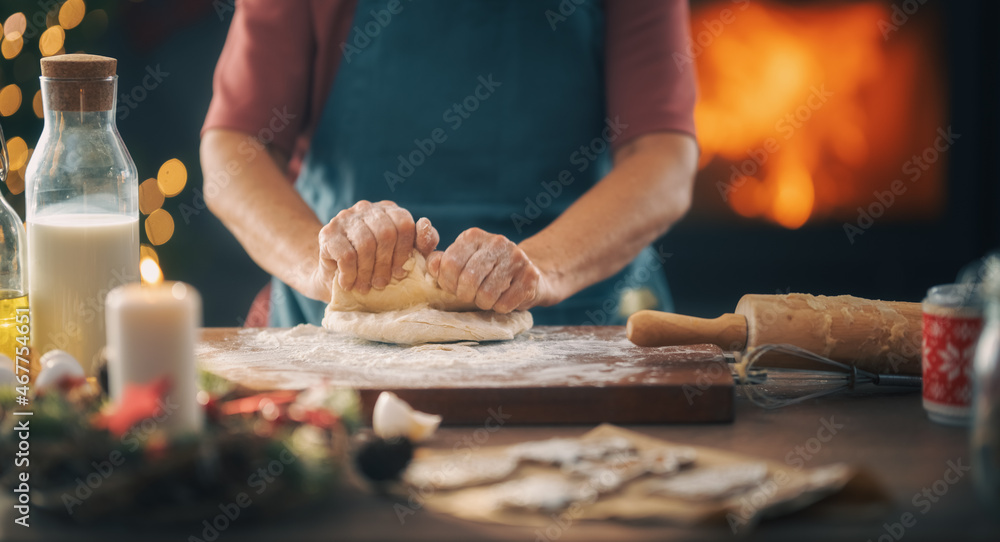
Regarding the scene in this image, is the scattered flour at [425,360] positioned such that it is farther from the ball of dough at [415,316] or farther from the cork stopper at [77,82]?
the cork stopper at [77,82]

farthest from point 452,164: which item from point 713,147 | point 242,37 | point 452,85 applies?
point 713,147

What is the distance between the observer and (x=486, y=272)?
4.65ft

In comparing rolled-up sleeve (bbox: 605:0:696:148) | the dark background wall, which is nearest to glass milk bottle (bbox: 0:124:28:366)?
rolled-up sleeve (bbox: 605:0:696:148)

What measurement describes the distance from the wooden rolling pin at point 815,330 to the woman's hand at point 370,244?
16.7 inches

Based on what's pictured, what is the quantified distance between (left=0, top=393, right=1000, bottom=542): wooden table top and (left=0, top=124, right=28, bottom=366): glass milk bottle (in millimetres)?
427

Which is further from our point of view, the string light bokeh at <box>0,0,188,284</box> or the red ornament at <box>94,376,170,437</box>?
the string light bokeh at <box>0,0,188,284</box>

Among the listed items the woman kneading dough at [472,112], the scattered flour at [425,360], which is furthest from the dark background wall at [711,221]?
the scattered flour at [425,360]

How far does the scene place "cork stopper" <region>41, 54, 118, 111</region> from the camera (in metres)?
1.11

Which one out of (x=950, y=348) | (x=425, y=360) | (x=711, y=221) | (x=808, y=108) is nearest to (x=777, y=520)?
(x=950, y=348)

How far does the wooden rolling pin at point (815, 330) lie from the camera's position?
119 cm

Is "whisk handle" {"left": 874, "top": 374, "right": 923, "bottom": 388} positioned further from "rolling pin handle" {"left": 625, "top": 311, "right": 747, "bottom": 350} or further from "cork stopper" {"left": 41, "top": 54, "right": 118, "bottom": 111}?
"cork stopper" {"left": 41, "top": 54, "right": 118, "bottom": 111}

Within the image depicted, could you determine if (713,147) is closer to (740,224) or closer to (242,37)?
(740,224)

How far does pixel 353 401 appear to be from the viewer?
0.88 meters

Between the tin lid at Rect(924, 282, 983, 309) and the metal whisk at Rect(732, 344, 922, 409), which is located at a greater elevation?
the tin lid at Rect(924, 282, 983, 309)
